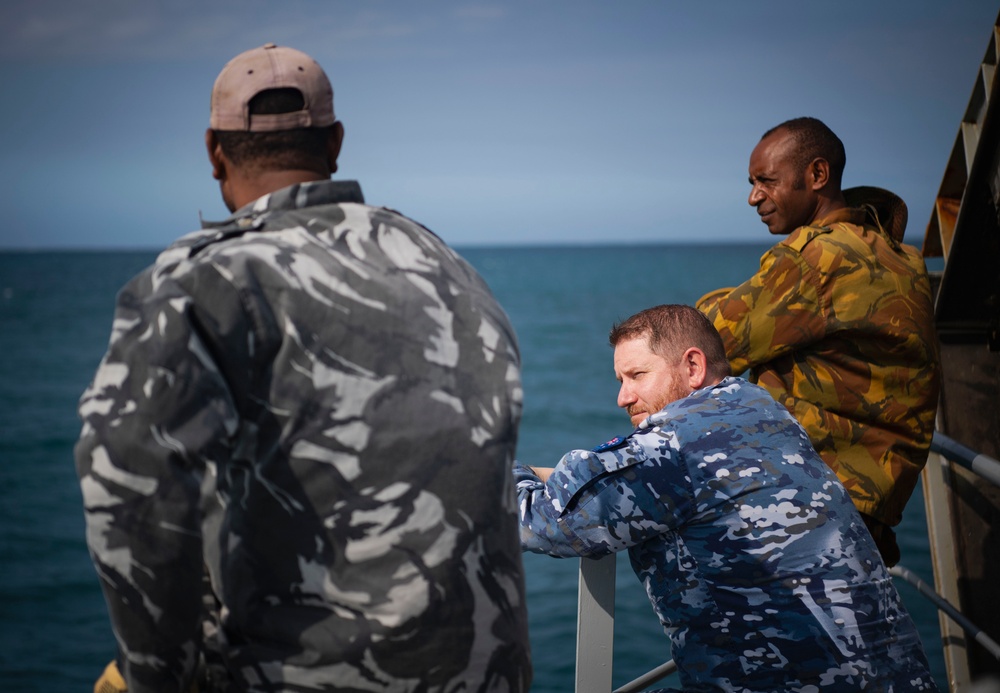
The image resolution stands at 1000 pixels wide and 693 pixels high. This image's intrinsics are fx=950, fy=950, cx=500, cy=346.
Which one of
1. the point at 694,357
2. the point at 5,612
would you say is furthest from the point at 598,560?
the point at 5,612

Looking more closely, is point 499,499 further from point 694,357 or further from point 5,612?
point 5,612

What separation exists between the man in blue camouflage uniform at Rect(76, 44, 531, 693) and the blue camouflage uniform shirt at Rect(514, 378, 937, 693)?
1.97ft

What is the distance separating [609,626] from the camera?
7.67 ft

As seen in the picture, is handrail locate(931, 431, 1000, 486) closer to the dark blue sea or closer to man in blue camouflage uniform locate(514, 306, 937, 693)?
man in blue camouflage uniform locate(514, 306, 937, 693)

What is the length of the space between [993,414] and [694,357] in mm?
1997

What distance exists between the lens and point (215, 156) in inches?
62.2

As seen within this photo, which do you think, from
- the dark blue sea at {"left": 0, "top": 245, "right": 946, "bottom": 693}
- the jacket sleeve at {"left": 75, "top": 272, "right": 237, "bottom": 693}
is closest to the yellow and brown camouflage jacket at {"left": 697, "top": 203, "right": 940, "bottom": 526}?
the jacket sleeve at {"left": 75, "top": 272, "right": 237, "bottom": 693}

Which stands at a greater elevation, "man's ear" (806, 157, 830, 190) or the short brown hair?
"man's ear" (806, 157, 830, 190)

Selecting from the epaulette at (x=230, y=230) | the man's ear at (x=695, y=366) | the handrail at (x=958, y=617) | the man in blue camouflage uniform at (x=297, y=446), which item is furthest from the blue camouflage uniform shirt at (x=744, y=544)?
the epaulette at (x=230, y=230)

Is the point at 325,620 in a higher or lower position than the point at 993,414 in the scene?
higher

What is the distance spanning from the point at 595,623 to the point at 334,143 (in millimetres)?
1354

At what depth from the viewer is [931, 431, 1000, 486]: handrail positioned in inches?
101

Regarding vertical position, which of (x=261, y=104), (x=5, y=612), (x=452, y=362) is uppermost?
(x=261, y=104)

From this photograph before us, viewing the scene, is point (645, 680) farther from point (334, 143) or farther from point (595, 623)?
point (334, 143)
